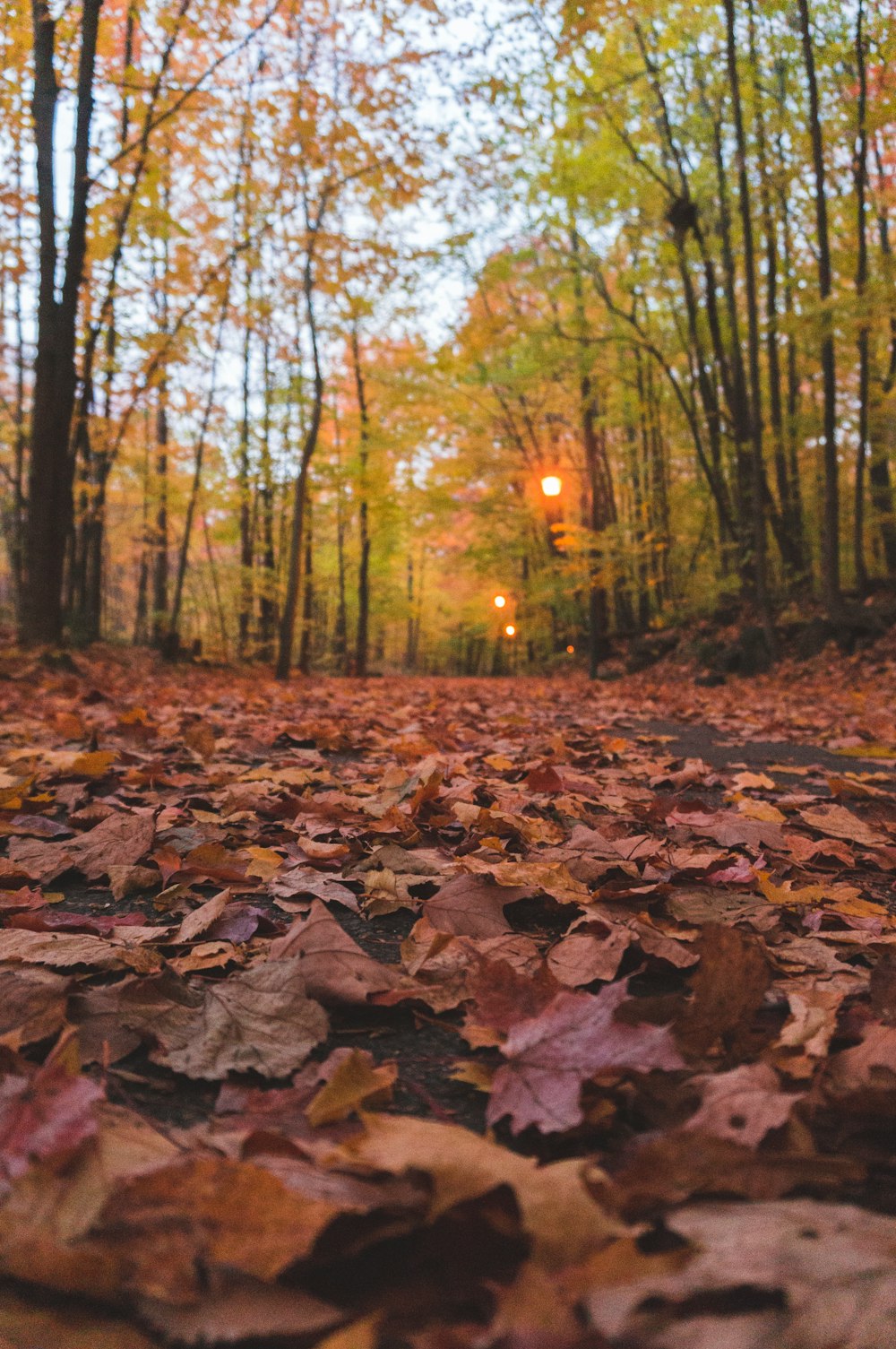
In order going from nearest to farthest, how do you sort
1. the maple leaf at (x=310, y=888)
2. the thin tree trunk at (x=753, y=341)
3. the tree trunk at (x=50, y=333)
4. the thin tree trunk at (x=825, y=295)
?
the maple leaf at (x=310, y=888) < the tree trunk at (x=50, y=333) < the thin tree trunk at (x=825, y=295) < the thin tree trunk at (x=753, y=341)

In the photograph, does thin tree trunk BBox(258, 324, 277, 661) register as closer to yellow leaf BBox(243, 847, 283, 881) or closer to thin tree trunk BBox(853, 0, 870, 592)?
thin tree trunk BBox(853, 0, 870, 592)

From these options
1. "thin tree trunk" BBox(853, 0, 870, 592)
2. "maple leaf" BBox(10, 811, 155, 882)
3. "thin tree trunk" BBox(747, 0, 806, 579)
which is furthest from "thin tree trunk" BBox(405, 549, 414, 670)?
"maple leaf" BBox(10, 811, 155, 882)

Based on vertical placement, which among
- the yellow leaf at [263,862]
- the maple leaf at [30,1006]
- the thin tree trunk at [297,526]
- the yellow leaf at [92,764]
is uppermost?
the thin tree trunk at [297,526]

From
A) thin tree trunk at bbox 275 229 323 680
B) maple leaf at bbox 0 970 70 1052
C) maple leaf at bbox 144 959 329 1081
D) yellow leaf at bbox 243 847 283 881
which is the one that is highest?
thin tree trunk at bbox 275 229 323 680

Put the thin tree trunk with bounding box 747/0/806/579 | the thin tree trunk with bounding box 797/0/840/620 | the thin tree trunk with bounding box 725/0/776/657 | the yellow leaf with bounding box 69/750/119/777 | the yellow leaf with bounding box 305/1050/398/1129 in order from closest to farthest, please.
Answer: the yellow leaf with bounding box 305/1050/398/1129 < the yellow leaf with bounding box 69/750/119/777 < the thin tree trunk with bounding box 797/0/840/620 < the thin tree trunk with bounding box 725/0/776/657 < the thin tree trunk with bounding box 747/0/806/579

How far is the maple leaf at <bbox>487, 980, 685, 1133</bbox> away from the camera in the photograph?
2.61ft

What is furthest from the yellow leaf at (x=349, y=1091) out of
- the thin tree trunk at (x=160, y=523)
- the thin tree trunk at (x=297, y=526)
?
the thin tree trunk at (x=160, y=523)

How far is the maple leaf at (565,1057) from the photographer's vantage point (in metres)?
0.79

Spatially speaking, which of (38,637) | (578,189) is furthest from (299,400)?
(38,637)

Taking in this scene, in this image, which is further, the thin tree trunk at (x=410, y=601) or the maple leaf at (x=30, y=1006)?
the thin tree trunk at (x=410, y=601)

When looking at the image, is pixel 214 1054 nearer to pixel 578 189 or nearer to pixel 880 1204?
pixel 880 1204

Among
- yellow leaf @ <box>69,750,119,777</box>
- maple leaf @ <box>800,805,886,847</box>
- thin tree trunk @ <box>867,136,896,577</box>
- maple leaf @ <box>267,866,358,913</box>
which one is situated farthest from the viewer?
thin tree trunk @ <box>867,136,896,577</box>

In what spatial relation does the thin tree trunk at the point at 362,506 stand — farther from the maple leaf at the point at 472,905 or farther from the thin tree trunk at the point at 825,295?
the maple leaf at the point at 472,905

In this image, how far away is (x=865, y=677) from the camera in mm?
7895
